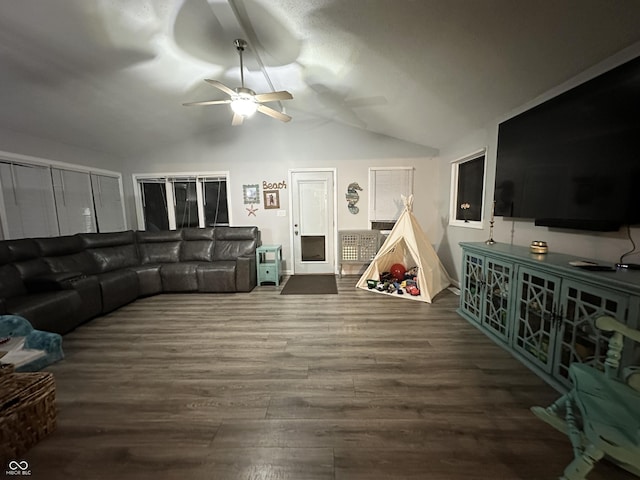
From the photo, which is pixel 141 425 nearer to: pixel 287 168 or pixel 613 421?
pixel 613 421

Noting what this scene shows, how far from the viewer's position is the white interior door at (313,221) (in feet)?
15.1

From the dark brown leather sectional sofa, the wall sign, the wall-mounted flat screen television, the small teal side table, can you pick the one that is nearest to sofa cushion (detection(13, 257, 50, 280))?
the dark brown leather sectional sofa

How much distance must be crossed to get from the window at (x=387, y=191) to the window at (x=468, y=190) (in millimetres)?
801

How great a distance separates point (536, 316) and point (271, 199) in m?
4.08

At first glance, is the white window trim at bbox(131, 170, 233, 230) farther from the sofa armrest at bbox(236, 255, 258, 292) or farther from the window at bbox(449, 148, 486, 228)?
the window at bbox(449, 148, 486, 228)

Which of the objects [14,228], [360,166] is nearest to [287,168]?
[360,166]

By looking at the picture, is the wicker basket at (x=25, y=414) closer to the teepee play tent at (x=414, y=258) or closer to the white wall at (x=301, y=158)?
the teepee play tent at (x=414, y=258)

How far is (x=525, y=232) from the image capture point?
8.13 feet

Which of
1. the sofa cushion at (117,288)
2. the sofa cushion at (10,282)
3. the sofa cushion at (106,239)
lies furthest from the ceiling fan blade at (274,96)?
the sofa cushion at (106,239)

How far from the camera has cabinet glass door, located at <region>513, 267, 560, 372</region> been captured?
1714 millimetres

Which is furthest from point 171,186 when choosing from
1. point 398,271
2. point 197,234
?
point 398,271

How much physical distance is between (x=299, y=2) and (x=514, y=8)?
4.69ft

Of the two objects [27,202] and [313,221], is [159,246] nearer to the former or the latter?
[27,202]

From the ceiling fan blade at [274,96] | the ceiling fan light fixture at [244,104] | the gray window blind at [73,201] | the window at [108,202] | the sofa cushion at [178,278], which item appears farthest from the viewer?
the window at [108,202]
